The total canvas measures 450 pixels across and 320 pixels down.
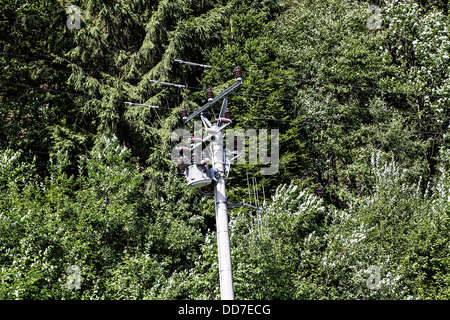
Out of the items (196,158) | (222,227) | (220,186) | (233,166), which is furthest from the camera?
(233,166)

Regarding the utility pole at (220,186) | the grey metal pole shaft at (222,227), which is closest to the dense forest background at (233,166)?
the utility pole at (220,186)

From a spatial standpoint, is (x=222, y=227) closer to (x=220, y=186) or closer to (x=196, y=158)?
(x=220, y=186)

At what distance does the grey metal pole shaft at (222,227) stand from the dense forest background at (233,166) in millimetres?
4102

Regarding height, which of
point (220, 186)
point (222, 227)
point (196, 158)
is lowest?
point (222, 227)

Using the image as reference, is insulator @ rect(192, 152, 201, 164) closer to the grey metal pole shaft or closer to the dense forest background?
the grey metal pole shaft

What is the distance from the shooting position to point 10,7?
21.1 metres

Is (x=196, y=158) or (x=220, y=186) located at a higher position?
(x=196, y=158)

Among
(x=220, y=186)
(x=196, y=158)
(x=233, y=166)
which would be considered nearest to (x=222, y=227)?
(x=220, y=186)

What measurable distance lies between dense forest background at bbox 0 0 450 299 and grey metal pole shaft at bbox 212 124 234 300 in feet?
13.5

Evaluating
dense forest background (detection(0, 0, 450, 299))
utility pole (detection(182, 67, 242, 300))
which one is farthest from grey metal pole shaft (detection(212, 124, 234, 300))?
dense forest background (detection(0, 0, 450, 299))

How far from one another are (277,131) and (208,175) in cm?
1295

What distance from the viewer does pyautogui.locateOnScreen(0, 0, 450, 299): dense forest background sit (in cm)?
1506

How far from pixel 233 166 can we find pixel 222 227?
1244cm

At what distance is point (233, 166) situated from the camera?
21.7 m
